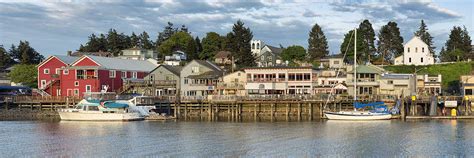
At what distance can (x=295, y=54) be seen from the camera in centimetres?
11638

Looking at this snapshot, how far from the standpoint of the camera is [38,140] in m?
51.0

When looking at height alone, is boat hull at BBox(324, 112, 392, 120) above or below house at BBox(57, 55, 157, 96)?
below

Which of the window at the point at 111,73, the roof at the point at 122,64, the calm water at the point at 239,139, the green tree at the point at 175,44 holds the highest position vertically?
the green tree at the point at 175,44

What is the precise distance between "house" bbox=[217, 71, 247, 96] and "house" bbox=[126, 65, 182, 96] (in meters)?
6.93

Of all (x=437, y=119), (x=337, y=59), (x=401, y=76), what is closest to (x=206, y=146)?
(x=437, y=119)

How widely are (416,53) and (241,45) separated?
94.0ft

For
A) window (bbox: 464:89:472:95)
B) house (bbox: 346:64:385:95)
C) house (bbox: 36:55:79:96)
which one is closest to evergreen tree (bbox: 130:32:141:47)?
house (bbox: 36:55:79:96)

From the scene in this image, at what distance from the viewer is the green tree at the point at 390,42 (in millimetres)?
115375

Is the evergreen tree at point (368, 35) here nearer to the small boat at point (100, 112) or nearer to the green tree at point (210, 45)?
the green tree at point (210, 45)

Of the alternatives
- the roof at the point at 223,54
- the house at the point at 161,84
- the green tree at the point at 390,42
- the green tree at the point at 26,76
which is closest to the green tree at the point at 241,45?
the roof at the point at 223,54

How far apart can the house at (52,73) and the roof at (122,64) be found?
475cm

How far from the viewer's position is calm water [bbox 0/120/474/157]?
43094 mm

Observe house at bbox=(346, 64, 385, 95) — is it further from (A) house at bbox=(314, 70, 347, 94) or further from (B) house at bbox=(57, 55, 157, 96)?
(B) house at bbox=(57, 55, 157, 96)

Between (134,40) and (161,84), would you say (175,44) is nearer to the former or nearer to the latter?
(134,40)
